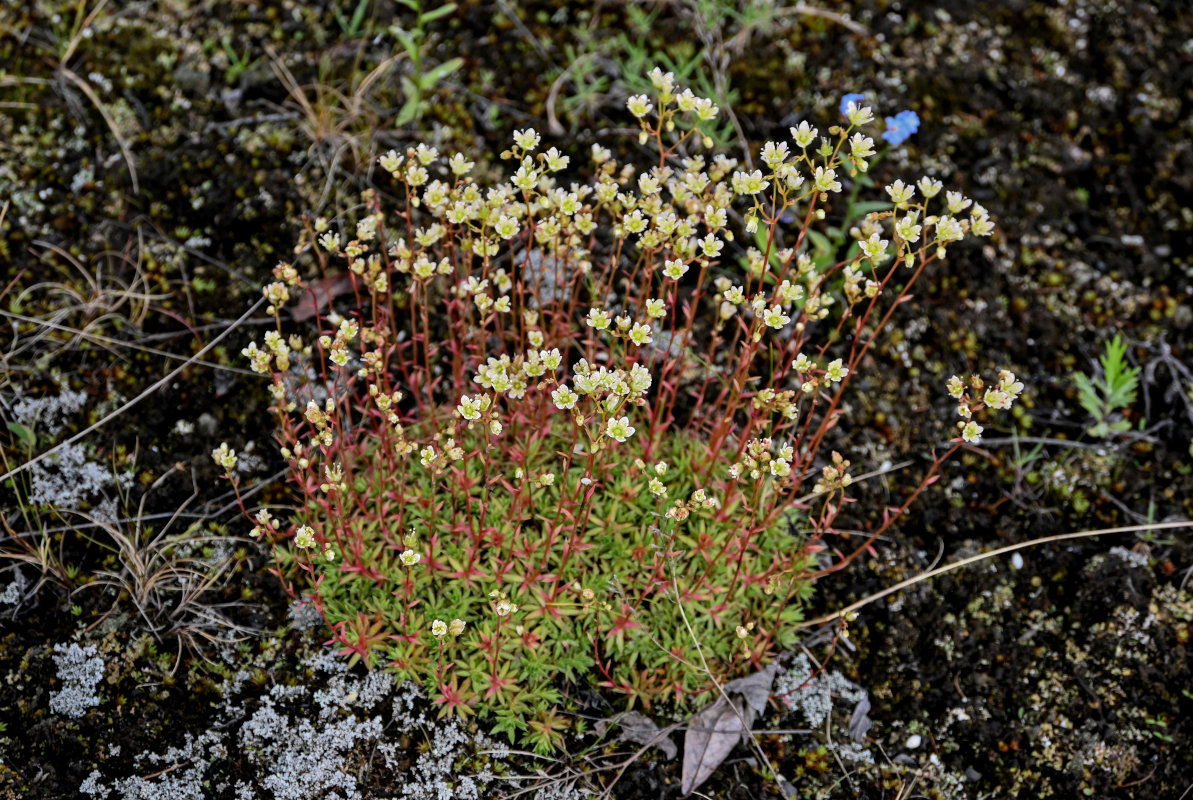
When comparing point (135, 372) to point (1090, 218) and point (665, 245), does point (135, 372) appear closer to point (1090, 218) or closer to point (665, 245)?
point (665, 245)

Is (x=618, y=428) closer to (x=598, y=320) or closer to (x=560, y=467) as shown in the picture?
(x=598, y=320)

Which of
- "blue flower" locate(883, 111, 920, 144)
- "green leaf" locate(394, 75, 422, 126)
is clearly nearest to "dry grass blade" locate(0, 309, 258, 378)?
"green leaf" locate(394, 75, 422, 126)

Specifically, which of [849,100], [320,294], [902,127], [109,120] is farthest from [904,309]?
[109,120]

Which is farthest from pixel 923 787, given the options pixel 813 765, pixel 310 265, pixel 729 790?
pixel 310 265

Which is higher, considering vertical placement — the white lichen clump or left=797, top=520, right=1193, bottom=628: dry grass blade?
the white lichen clump

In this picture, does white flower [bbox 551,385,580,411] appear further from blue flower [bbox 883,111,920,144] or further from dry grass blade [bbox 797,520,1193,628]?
blue flower [bbox 883,111,920,144]

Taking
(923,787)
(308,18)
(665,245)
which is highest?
(308,18)

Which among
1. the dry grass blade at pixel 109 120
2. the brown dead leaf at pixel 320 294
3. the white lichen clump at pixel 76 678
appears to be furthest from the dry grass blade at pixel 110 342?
the white lichen clump at pixel 76 678

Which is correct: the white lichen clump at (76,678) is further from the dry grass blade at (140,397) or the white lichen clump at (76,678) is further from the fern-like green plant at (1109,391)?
the fern-like green plant at (1109,391)
